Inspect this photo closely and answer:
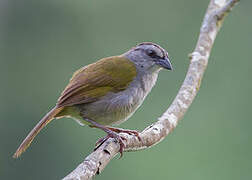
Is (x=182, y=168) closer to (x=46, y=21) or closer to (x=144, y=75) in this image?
(x=144, y=75)

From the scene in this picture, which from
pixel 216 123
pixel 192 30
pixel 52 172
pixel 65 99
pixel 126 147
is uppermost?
pixel 192 30

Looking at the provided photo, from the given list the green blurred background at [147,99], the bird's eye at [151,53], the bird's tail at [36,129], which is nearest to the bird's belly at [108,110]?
the bird's tail at [36,129]

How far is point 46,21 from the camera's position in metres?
13.3

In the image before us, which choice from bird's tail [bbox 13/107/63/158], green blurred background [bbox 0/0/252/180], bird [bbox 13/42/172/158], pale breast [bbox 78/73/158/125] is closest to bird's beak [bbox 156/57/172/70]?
bird [bbox 13/42/172/158]

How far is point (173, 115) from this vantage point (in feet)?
14.5

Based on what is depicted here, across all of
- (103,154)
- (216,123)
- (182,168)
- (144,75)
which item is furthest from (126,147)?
(216,123)

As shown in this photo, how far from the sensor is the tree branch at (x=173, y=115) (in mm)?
3090

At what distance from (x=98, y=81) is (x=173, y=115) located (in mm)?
772

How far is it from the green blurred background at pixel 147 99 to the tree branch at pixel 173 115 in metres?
3.27

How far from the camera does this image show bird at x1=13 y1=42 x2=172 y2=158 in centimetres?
437

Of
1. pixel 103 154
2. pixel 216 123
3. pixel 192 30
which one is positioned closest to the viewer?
pixel 103 154

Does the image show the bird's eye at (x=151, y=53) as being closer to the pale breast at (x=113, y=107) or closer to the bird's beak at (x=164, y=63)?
the bird's beak at (x=164, y=63)

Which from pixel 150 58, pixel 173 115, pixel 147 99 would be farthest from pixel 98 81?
pixel 147 99

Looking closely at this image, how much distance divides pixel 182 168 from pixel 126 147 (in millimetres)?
4648
